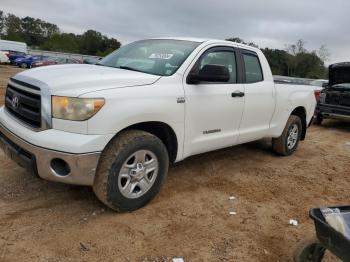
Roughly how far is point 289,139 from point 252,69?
1.80 metres

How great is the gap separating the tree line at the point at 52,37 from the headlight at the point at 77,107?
59.1 metres

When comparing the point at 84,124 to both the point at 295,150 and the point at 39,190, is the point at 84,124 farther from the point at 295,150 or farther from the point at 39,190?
the point at 295,150

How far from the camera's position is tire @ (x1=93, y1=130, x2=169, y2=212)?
11.3ft

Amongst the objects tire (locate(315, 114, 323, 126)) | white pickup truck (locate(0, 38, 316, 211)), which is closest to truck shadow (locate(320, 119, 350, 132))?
tire (locate(315, 114, 323, 126))

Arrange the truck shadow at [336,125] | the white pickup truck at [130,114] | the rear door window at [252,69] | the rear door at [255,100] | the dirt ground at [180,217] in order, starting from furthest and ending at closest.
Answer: the truck shadow at [336,125] < the rear door window at [252,69] < the rear door at [255,100] < the white pickup truck at [130,114] < the dirt ground at [180,217]

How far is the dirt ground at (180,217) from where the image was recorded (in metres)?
3.18

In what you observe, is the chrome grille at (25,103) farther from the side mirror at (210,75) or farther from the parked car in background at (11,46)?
the parked car in background at (11,46)

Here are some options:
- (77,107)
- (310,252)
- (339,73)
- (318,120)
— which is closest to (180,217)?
(310,252)

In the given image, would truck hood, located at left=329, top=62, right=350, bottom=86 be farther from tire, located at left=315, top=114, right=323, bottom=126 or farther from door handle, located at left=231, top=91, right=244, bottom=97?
door handle, located at left=231, top=91, right=244, bottom=97

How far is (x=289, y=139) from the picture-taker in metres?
6.57

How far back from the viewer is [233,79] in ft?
16.2

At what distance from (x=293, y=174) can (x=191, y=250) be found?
9.52 ft

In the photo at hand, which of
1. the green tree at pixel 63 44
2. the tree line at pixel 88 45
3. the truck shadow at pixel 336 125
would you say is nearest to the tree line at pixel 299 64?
the tree line at pixel 88 45

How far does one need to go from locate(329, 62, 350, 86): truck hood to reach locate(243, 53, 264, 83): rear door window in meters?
5.30
